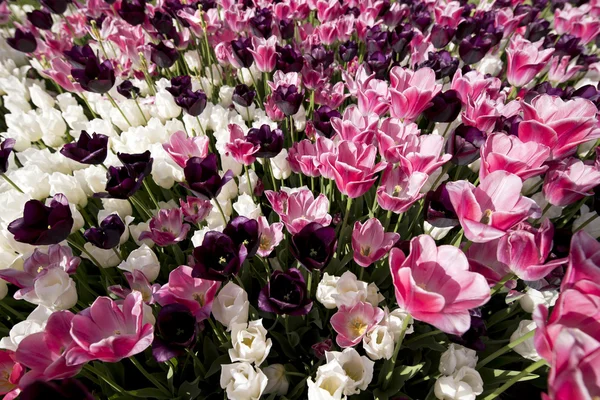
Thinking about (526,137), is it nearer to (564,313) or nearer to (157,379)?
(564,313)

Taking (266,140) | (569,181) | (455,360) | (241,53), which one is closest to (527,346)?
(455,360)

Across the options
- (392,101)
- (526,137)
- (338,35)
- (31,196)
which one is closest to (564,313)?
(526,137)

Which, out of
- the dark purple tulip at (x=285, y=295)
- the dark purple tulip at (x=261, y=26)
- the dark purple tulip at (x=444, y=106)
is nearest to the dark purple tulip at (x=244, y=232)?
the dark purple tulip at (x=285, y=295)

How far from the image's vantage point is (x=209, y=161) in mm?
1604

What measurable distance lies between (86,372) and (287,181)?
63.8 inches

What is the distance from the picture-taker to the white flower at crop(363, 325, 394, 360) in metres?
1.38

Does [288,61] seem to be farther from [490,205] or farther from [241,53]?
[490,205]

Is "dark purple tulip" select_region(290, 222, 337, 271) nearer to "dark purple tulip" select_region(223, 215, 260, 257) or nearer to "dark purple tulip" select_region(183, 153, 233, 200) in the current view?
"dark purple tulip" select_region(223, 215, 260, 257)

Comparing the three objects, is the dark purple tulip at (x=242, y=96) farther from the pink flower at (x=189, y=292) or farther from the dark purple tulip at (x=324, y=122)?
the pink flower at (x=189, y=292)

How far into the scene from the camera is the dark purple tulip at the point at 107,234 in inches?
61.6

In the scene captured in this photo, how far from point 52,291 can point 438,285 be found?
4.70 ft

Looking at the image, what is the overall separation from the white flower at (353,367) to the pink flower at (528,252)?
62 centimetres

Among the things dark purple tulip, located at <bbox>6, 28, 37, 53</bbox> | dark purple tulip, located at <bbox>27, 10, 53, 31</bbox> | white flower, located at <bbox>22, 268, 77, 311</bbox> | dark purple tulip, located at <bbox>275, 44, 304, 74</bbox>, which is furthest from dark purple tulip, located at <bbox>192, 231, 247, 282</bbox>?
dark purple tulip, located at <bbox>27, 10, 53, 31</bbox>

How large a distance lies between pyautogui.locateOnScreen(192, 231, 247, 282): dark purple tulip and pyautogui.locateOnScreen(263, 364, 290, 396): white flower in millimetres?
519
